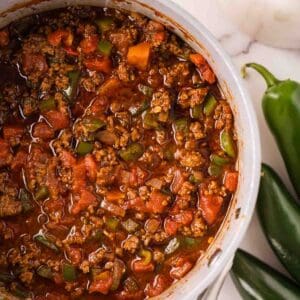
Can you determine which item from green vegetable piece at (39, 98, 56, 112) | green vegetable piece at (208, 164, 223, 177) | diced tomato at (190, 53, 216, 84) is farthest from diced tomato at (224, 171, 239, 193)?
green vegetable piece at (39, 98, 56, 112)

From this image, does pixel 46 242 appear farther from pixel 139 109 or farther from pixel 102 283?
pixel 139 109

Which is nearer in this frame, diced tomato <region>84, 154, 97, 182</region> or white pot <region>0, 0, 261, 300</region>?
white pot <region>0, 0, 261, 300</region>

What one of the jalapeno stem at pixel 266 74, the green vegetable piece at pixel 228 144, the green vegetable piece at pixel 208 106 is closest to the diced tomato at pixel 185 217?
the green vegetable piece at pixel 228 144

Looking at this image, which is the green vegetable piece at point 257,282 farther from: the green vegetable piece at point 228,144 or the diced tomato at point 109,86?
the diced tomato at point 109,86

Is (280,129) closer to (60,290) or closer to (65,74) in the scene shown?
(65,74)

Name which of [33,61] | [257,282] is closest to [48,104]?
[33,61]

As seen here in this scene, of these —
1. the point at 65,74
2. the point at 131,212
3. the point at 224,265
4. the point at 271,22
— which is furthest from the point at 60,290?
the point at 271,22

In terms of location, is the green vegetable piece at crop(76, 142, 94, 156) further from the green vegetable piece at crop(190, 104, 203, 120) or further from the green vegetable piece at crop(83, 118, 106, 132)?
the green vegetable piece at crop(190, 104, 203, 120)
